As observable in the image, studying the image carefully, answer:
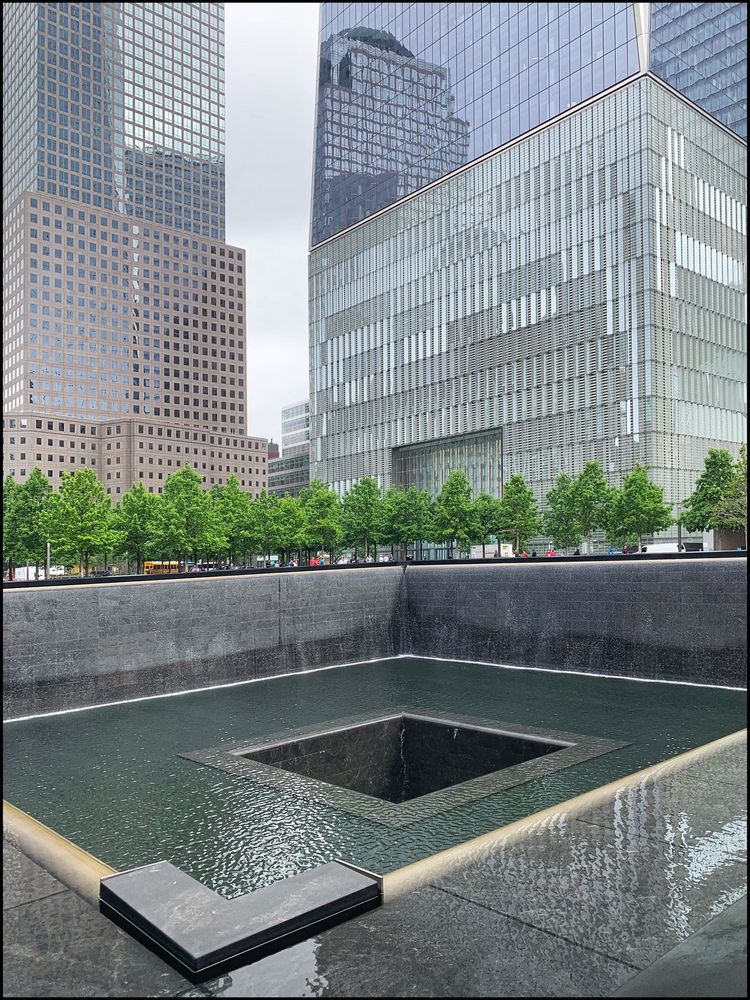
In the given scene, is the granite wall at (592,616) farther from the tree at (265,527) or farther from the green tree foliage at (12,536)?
the green tree foliage at (12,536)

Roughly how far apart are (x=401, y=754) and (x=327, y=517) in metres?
39.1

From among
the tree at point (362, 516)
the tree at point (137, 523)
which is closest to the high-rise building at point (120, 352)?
the tree at point (137, 523)

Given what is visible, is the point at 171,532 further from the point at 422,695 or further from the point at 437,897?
the point at 437,897

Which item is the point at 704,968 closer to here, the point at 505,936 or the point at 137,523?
the point at 505,936

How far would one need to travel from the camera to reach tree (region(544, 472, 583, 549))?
4838 cm

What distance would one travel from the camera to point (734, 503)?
42.1 meters

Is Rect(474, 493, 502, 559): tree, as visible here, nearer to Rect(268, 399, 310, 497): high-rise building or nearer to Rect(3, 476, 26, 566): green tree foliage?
Rect(3, 476, 26, 566): green tree foliage

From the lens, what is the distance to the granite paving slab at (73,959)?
405 cm

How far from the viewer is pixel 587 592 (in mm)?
19266

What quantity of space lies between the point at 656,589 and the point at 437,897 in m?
14.1

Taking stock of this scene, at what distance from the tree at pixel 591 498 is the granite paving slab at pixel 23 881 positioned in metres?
44.2

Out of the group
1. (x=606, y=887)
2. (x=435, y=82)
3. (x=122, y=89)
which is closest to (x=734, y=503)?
(x=435, y=82)

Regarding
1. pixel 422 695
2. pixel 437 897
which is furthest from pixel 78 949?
pixel 422 695

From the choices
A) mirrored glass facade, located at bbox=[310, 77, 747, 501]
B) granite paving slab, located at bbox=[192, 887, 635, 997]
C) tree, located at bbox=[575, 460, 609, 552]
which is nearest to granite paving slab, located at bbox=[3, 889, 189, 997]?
granite paving slab, located at bbox=[192, 887, 635, 997]
